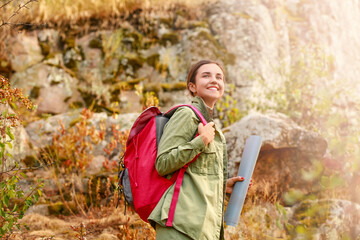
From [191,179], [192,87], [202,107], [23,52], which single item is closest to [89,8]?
[23,52]

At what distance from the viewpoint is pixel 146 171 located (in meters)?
1.84

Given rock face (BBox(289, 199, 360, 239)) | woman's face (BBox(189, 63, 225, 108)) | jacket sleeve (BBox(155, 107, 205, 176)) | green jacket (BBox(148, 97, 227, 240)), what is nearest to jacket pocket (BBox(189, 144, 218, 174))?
green jacket (BBox(148, 97, 227, 240))

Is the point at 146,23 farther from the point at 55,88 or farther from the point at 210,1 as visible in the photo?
the point at 55,88

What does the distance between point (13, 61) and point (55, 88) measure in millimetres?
1263

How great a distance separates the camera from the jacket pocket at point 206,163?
1.88m

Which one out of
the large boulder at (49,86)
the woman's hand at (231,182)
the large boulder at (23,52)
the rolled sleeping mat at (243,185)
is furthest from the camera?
the large boulder at (23,52)

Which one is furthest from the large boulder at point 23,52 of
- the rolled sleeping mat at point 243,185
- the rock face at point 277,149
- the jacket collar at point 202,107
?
the rolled sleeping mat at point 243,185

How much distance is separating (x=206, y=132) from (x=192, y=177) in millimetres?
280

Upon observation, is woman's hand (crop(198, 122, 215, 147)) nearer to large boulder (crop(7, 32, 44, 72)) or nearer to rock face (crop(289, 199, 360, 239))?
rock face (crop(289, 199, 360, 239))

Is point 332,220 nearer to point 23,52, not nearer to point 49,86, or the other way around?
point 49,86

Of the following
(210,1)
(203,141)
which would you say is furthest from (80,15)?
(203,141)

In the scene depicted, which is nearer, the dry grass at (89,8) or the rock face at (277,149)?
the rock face at (277,149)

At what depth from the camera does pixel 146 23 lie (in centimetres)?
900

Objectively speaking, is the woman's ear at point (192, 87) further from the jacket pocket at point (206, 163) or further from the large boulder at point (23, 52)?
the large boulder at point (23, 52)
